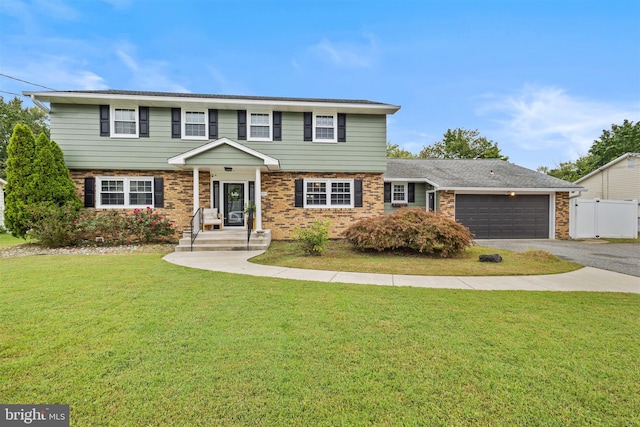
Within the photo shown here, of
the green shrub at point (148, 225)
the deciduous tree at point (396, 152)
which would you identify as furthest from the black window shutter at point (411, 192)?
the deciduous tree at point (396, 152)

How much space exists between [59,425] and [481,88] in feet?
73.0

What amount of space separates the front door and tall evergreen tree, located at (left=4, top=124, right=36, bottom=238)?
627cm

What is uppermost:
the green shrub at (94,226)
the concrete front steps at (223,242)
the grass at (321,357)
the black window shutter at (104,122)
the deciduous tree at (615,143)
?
the deciduous tree at (615,143)

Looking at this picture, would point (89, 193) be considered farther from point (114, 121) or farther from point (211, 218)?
point (211, 218)

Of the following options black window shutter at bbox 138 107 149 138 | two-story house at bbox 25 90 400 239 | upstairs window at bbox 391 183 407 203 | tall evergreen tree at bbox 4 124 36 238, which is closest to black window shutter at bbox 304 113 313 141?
two-story house at bbox 25 90 400 239

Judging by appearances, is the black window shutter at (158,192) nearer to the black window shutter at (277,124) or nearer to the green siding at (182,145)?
the green siding at (182,145)

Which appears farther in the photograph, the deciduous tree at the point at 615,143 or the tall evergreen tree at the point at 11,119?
the deciduous tree at the point at 615,143

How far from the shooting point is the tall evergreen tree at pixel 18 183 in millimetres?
9398

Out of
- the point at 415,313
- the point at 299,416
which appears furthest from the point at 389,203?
the point at 299,416

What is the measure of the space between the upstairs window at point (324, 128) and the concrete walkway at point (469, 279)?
6809 mm

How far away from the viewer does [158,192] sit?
11164 mm

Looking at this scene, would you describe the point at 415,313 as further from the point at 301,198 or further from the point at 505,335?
the point at 301,198

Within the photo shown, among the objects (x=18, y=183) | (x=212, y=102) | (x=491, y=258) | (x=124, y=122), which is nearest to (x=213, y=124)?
(x=212, y=102)

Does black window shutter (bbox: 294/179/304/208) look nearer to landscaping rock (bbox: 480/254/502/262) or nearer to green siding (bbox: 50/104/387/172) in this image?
green siding (bbox: 50/104/387/172)
